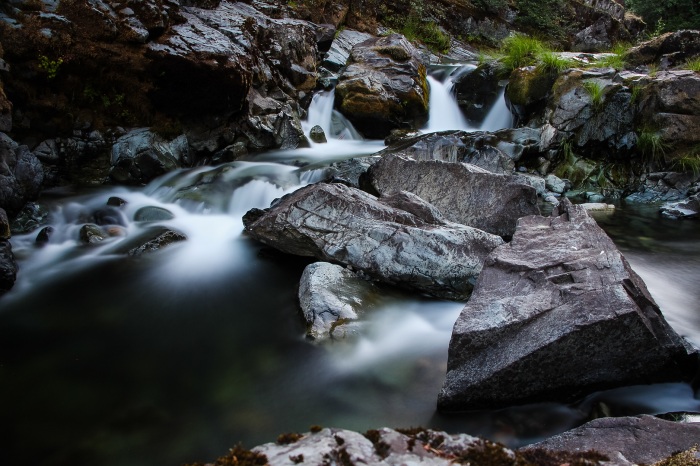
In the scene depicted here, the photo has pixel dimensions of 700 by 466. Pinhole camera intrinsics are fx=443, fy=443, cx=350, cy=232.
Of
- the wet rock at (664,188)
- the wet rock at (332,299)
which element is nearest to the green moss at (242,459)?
the wet rock at (332,299)

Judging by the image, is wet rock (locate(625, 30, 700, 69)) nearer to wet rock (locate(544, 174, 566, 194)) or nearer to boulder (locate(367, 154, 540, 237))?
wet rock (locate(544, 174, 566, 194))

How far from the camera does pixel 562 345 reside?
306 centimetres

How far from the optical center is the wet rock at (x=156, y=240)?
6574mm

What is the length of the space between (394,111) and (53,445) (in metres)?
11.2

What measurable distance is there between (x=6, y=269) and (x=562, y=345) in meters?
6.14

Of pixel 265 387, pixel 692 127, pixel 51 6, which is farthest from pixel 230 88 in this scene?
pixel 692 127

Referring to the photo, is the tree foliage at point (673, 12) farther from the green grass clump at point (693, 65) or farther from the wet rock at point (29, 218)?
the wet rock at point (29, 218)

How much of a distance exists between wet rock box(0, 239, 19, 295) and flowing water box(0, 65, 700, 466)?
12 cm

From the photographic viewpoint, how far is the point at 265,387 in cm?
Answer: 379

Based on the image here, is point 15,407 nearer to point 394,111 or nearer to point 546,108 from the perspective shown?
point 394,111

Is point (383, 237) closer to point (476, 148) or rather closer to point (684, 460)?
point (684, 460)

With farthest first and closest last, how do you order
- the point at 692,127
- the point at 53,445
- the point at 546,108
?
the point at 546,108
the point at 692,127
the point at 53,445

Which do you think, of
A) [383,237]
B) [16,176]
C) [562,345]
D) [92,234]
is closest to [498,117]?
[383,237]

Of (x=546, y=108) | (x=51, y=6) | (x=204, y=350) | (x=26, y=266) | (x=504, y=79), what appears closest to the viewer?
(x=204, y=350)
